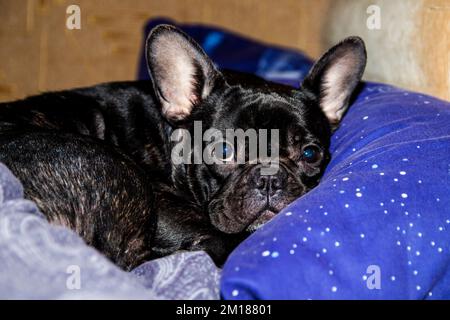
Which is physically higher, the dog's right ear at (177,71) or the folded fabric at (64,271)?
the dog's right ear at (177,71)

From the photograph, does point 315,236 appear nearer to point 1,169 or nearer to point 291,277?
point 291,277

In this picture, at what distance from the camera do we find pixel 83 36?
4715 mm

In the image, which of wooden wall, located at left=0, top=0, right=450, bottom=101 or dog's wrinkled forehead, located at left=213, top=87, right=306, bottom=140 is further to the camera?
wooden wall, located at left=0, top=0, right=450, bottom=101

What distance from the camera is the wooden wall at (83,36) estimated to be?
4652 mm

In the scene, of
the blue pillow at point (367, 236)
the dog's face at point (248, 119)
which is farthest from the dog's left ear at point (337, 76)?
the blue pillow at point (367, 236)

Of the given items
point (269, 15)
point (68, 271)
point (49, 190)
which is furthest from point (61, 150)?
point (269, 15)

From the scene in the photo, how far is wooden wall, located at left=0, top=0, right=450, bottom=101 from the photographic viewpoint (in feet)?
15.3

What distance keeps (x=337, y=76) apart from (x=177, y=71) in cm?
74

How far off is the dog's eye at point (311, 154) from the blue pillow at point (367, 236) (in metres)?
0.36

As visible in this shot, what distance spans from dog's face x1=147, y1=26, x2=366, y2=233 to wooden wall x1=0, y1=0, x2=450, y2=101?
6.05 feet

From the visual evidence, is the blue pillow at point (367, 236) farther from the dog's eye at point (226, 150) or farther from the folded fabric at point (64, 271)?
the dog's eye at point (226, 150)

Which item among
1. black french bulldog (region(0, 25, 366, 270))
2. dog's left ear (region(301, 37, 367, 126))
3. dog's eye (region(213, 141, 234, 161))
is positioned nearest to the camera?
Result: black french bulldog (region(0, 25, 366, 270))

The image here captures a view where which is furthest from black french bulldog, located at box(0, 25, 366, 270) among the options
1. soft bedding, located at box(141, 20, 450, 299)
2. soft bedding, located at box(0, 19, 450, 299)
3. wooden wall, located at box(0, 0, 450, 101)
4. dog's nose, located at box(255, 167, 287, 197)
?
wooden wall, located at box(0, 0, 450, 101)

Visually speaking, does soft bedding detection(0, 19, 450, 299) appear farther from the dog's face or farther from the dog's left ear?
the dog's left ear
